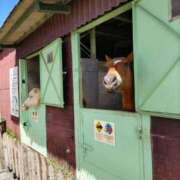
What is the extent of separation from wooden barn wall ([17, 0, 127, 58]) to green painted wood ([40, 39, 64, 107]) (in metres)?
0.21

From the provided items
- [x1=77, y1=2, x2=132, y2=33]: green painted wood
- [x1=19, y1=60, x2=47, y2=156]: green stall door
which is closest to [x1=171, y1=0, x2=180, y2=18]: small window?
[x1=77, y1=2, x2=132, y2=33]: green painted wood

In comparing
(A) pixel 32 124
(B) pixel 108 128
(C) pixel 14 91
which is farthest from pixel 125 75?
(C) pixel 14 91

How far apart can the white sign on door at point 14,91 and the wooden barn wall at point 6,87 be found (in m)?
0.20

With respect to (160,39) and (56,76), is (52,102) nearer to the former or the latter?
(56,76)

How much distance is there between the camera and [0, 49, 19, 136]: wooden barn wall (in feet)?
26.6

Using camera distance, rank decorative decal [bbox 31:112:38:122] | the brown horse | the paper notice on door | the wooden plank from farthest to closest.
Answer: decorative decal [bbox 31:112:38:122]
the wooden plank
the paper notice on door
the brown horse

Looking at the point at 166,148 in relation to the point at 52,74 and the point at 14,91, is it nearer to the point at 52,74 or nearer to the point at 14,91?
the point at 52,74

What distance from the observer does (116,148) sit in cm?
337

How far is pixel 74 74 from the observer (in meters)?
4.25

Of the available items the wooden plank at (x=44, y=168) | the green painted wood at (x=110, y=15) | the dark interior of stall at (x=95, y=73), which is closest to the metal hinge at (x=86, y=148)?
the dark interior of stall at (x=95, y=73)

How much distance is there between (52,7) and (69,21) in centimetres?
32

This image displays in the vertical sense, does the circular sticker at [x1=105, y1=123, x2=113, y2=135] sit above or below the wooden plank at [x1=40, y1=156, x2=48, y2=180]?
above

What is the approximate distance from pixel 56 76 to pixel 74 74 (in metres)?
0.51

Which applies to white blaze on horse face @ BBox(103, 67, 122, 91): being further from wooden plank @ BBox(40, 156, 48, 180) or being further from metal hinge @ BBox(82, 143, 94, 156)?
wooden plank @ BBox(40, 156, 48, 180)
